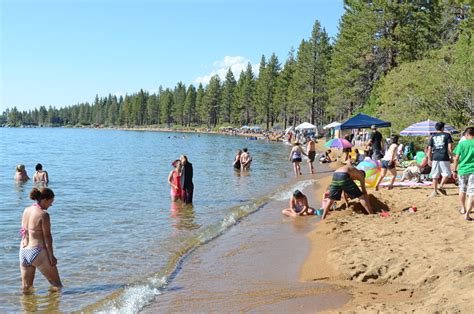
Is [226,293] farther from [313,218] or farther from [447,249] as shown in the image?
[313,218]

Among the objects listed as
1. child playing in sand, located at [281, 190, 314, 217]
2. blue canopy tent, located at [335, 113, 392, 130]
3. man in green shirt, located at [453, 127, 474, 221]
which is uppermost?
blue canopy tent, located at [335, 113, 392, 130]

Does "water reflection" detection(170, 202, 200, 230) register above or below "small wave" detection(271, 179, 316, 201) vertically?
below

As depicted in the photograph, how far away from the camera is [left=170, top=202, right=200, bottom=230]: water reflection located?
10.4m

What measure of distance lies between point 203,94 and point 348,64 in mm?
79382

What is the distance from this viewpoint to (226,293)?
19.4 ft

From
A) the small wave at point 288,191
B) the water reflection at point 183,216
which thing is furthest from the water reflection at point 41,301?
the small wave at point 288,191

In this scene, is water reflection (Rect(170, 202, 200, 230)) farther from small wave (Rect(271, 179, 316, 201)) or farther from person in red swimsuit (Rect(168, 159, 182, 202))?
small wave (Rect(271, 179, 316, 201))

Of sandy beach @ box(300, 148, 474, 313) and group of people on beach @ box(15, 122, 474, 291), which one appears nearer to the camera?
sandy beach @ box(300, 148, 474, 313)

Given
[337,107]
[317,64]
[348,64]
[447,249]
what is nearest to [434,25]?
[348,64]

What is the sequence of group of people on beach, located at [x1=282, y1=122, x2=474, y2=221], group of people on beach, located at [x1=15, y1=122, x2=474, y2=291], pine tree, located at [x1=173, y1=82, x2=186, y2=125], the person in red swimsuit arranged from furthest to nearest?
pine tree, located at [x1=173, y1=82, x2=186, y2=125] → the person in red swimsuit → group of people on beach, located at [x1=282, y1=122, x2=474, y2=221] → group of people on beach, located at [x1=15, y1=122, x2=474, y2=291]

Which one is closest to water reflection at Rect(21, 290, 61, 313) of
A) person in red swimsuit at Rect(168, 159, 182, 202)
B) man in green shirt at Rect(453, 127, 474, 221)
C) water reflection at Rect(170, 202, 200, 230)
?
water reflection at Rect(170, 202, 200, 230)

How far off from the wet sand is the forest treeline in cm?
1538

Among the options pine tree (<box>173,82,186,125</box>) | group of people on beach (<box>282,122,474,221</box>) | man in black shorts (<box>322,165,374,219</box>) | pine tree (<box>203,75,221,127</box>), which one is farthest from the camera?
pine tree (<box>173,82,186,125</box>)

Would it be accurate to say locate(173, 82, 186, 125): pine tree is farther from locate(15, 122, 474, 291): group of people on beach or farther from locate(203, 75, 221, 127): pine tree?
locate(15, 122, 474, 291): group of people on beach
